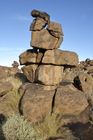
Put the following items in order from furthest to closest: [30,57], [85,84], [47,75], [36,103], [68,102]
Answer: [85,84], [30,57], [47,75], [68,102], [36,103]

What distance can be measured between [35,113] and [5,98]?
251 centimetres

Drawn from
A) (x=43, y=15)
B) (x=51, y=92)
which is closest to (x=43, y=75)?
(x=51, y=92)

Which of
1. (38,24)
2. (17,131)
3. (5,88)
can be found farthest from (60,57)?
(17,131)

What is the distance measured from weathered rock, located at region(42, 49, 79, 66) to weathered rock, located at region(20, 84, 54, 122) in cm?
176

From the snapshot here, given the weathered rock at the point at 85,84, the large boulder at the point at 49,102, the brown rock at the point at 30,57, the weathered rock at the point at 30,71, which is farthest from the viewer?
the weathered rock at the point at 85,84

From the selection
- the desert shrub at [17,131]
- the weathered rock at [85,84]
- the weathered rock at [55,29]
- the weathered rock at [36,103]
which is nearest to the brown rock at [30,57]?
the weathered rock at [55,29]

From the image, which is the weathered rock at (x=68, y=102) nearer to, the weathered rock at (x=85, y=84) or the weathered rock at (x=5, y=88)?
the weathered rock at (x=85, y=84)

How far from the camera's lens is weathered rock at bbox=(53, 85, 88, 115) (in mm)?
17656

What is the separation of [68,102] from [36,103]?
1857mm

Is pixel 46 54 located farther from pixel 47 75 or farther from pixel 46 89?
pixel 46 89

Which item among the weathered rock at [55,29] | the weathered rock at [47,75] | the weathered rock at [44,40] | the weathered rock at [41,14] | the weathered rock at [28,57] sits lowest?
the weathered rock at [47,75]

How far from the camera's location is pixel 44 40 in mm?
18734

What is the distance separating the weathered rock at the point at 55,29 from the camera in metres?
18.7

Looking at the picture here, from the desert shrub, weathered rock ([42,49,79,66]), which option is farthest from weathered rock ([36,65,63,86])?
the desert shrub
